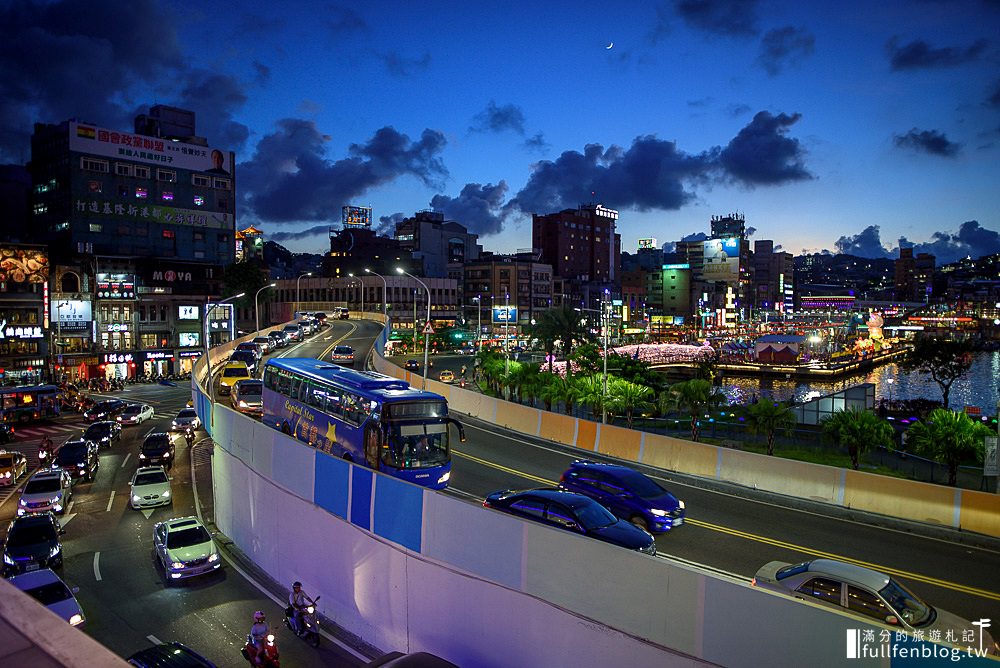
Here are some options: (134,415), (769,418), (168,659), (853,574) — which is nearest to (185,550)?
(168,659)

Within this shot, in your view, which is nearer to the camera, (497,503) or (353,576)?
(353,576)

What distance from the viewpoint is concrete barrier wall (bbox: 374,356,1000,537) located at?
55.2 feet

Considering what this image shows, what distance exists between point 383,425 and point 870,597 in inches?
485

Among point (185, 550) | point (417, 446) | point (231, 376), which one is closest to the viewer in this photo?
point (185, 550)

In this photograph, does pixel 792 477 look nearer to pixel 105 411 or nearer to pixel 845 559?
pixel 845 559

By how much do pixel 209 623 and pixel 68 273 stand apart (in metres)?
73.6

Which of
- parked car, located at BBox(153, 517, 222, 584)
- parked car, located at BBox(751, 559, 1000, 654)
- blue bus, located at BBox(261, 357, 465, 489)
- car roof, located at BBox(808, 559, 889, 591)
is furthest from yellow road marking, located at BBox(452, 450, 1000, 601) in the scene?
parked car, located at BBox(153, 517, 222, 584)

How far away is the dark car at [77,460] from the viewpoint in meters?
28.8

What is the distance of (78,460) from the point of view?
95.9ft

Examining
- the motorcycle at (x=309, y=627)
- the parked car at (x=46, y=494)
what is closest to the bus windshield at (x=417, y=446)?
the motorcycle at (x=309, y=627)

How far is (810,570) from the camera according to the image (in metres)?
11.3

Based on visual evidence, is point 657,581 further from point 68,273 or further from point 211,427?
point 68,273

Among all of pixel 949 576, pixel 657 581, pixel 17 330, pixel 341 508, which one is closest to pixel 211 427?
pixel 341 508

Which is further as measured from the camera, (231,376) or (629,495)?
(231,376)
